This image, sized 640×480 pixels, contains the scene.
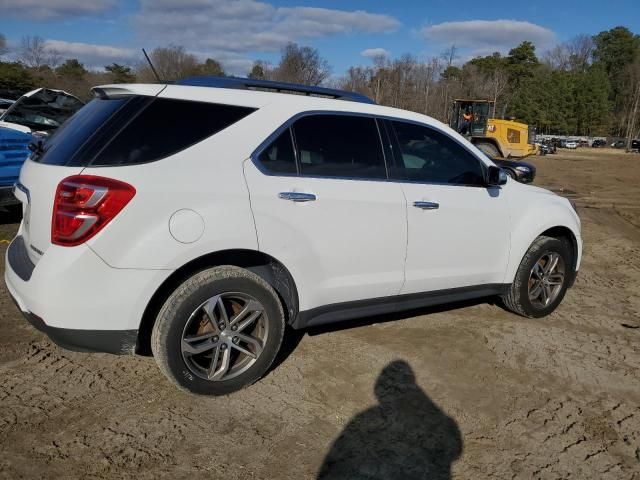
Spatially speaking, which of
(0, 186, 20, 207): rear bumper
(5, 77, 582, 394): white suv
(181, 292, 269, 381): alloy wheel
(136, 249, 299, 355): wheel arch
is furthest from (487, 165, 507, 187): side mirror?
(0, 186, 20, 207): rear bumper

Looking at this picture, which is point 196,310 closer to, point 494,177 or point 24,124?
point 494,177

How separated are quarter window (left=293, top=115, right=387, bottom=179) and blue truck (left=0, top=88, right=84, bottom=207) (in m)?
3.30

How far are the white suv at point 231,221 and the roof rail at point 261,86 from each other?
0.01m

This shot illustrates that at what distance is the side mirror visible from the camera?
404 centimetres

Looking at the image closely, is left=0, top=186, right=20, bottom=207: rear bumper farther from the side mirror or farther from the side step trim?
the side mirror

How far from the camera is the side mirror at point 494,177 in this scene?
13.2 ft

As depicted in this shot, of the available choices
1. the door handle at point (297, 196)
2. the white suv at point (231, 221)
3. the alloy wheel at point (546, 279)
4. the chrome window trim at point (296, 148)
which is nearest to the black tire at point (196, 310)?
the white suv at point (231, 221)

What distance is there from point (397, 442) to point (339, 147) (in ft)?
6.14

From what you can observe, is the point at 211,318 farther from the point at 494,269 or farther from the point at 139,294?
the point at 494,269

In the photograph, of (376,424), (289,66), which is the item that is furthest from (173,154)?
(289,66)

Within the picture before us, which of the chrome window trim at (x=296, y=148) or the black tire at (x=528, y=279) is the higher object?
the chrome window trim at (x=296, y=148)

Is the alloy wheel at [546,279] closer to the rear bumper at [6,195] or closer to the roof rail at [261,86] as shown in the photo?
the roof rail at [261,86]

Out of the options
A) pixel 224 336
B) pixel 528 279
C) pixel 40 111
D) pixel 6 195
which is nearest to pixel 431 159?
pixel 528 279

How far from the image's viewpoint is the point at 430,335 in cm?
426
